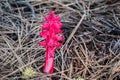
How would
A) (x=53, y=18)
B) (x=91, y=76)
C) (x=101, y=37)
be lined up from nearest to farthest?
(x=53, y=18), (x=91, y=76), (x=101, y=37)

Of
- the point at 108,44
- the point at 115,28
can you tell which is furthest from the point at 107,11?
the point at 108,44

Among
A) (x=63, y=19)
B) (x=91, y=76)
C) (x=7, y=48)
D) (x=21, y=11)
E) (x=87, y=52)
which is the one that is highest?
(x=21, y=11)

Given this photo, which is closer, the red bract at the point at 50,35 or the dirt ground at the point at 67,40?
the red bract at the point at 50,35

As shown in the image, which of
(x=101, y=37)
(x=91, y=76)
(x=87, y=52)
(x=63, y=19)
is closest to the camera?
(x=91, y=76)

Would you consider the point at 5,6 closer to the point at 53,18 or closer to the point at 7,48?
the point at 7,48

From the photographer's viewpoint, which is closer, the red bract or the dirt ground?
the red bract
